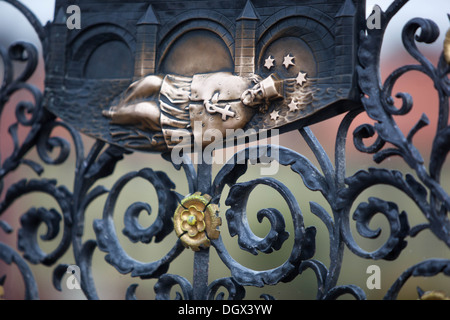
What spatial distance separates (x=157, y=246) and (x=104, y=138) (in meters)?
1.15

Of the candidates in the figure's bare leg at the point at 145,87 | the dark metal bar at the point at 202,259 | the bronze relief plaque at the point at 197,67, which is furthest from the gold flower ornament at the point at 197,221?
the figure's bare leg at the point at 145,87

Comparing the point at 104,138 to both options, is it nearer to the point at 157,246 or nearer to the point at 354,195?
the point at 354,195

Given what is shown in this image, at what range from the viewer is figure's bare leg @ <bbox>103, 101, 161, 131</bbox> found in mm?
1328

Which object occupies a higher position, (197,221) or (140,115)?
(140,115)

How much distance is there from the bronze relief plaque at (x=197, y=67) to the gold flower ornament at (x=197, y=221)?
137 mm

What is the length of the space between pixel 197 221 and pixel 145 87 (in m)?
0.32

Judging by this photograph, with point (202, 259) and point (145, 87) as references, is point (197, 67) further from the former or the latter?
point (202, 259)

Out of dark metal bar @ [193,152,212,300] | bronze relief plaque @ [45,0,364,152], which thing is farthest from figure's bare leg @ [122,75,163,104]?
dark metal bar @ [193,152,212,300]

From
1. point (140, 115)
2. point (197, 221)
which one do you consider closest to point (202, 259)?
point (197, 221)

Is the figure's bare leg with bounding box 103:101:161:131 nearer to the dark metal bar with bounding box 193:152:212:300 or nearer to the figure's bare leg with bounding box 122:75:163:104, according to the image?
the figure's bare leg with bounding box 122:75:163:104

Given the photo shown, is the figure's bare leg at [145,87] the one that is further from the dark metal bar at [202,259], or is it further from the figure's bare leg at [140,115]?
the dark metal bar at [202,259]

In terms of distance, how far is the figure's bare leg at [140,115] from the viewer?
1.33 metres

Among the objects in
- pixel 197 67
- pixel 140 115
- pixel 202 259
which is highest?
pixel 197 67

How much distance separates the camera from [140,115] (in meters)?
1.34
